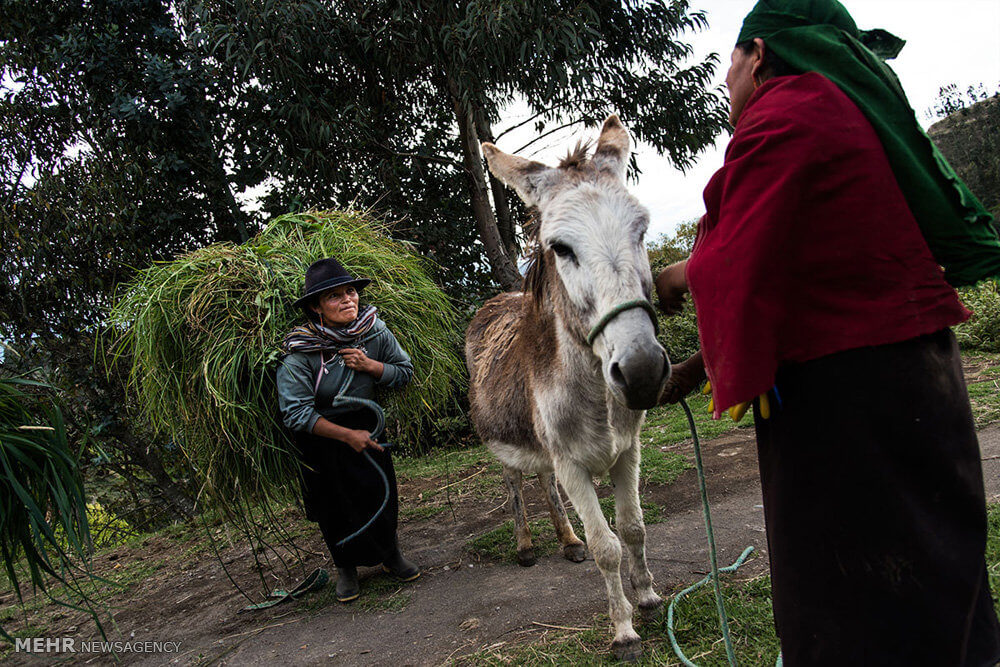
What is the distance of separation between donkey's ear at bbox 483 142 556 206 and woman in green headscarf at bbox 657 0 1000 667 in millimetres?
1334

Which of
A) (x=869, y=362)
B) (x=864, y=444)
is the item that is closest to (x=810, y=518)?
(x=864, y=444)

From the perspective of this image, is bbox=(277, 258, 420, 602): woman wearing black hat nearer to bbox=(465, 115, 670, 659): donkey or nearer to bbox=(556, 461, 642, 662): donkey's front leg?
bbox=(465, 115, 670, 659): donkey

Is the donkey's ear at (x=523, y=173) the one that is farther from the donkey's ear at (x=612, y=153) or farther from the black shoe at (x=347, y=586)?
the black shoe at (x=347, y=586)

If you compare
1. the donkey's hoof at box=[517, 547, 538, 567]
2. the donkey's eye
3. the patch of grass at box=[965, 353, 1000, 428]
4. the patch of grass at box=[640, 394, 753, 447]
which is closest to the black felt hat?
the donkey's eye

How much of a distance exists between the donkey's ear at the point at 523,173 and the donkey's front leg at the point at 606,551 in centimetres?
140

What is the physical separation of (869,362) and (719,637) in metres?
1.94

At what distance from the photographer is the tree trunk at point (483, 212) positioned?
28.0 ft

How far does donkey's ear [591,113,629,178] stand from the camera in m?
2.76

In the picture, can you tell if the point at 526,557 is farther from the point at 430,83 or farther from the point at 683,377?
the point at 430,83

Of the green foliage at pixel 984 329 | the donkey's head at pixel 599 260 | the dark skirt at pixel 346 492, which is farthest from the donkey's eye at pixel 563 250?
the green foliage at pixel 984 329

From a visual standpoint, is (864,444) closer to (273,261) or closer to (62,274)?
(273,261)

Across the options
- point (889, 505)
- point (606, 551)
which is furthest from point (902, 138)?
point (606, 551)

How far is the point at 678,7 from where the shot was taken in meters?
8.38

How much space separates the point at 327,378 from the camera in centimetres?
378
